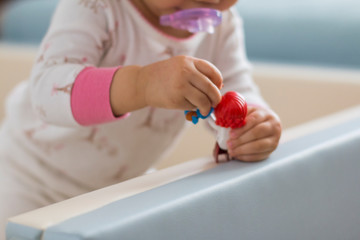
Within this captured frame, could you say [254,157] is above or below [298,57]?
above

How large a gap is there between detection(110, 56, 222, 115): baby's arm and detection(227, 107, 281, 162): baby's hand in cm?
5

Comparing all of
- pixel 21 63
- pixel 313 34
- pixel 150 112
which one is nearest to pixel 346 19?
pixel 313 34

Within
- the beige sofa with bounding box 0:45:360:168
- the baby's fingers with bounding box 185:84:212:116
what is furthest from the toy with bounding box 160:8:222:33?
the beige sofa with bounding box 0:45:360:168

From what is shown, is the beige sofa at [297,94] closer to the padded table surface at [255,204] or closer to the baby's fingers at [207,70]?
the padded table surface at [255,204]

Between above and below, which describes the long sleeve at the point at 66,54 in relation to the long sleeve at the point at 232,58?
above

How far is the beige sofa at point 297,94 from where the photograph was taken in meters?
0.84

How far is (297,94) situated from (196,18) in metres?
0.42

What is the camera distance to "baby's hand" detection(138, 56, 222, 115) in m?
0.41

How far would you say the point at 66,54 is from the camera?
527 millimetres

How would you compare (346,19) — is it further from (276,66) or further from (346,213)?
(346,213)

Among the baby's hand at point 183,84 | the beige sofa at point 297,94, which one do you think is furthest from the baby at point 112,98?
the beige sofa at point 297,94

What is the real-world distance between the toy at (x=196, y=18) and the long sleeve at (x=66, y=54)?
0.26 ft

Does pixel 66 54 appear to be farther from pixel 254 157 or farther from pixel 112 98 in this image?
pixel 254 157

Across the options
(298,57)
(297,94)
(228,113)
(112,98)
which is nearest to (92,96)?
(112,98)
